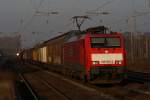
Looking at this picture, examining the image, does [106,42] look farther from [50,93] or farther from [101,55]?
[50,93]

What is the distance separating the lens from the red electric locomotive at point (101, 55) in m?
22.3

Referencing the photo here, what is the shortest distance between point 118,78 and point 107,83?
1058 millimetres

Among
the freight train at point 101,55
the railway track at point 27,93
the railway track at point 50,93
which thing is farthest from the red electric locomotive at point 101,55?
the railway track at point 27,93

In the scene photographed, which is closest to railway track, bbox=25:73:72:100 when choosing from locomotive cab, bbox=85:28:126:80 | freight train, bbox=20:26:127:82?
freight train, bbox=20:26:127:82

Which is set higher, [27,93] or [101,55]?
[101,55]

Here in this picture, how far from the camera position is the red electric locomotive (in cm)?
2234

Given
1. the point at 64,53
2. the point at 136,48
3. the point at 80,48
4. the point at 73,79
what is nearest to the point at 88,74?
the point at 80,48

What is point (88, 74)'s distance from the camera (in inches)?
883

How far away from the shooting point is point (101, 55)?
22.8 meters

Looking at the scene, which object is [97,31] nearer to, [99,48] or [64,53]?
[99,48]

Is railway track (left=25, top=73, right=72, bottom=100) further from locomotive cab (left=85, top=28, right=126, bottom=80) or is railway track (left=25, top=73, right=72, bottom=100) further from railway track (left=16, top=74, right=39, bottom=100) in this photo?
locomotive cab (left=85, top=28, right=126, bottom=80)

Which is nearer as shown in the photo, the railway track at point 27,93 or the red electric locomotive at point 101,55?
the railway track at point 27,93

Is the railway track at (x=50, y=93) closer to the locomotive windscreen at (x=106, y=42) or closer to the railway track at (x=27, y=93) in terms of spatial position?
the railway track at (x=27, y=93)

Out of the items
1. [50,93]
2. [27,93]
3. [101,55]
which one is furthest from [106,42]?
[27,93]
